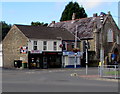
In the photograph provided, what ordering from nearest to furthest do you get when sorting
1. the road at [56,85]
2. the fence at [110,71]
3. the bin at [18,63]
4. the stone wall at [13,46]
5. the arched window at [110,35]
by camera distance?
the road at [56,85] → the fence at [110,71] → the bin at [18,63] → the stone wall at [13,46] → the arched window at [110,35]

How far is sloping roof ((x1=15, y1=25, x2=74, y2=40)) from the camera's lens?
48344mm

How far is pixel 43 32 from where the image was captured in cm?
5100

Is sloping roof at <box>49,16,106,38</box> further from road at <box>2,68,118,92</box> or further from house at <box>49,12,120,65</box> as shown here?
road at <box>2,68,118,92</box>

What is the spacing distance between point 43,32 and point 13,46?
19.7ft

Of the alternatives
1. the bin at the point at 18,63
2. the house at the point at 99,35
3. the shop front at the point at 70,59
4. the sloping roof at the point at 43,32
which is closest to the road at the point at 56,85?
the bin at the point at 18,63

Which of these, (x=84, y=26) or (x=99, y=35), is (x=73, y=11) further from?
(x=99, y=35)

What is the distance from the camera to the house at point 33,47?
46625 mm

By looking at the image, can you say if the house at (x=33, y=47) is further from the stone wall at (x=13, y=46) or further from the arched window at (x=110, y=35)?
the arched window at (x=110, y=35)

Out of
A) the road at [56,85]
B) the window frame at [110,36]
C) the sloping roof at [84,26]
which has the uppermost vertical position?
the sloping roof at [84,26]

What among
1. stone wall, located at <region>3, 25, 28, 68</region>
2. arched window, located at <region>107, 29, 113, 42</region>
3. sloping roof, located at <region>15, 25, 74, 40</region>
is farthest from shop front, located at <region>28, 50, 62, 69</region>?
arched window, located at <region>107, 29, 113, 42</region>

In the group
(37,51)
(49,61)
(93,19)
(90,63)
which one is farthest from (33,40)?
(93,19)

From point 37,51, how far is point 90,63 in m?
12.7

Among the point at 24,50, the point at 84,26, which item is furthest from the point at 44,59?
the point at 84,26

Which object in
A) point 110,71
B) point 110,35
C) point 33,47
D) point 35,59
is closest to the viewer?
point 110,71
